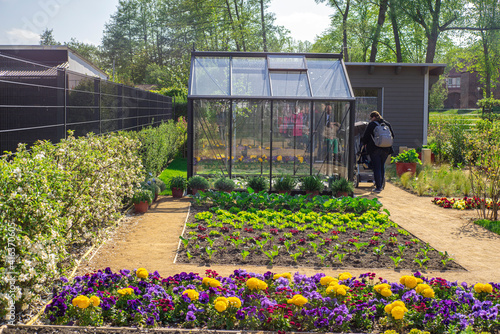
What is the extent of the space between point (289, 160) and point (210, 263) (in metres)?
5.65

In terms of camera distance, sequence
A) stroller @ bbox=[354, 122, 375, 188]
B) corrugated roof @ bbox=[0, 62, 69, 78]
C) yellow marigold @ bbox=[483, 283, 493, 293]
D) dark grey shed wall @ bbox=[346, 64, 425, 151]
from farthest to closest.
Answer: dark grey shed wall @ bbox=[346, 64, 425, 151]
stroller @ bbox=[354, 122, 375, 188]
corrugated roof @ bbox=[0, 62, 69, 78]
yellow marigold @ bbox=[483, 283, 493, 293]

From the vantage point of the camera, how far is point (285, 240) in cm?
662

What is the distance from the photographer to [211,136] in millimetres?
11023

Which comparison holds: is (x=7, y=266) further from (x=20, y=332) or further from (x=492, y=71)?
(x=492, y=71)

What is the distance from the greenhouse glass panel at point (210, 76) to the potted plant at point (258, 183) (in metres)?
2.03

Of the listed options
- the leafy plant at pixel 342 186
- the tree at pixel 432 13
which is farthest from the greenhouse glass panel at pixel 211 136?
the tree at pixel 432 13

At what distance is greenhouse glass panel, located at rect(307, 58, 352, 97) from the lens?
36.3ft

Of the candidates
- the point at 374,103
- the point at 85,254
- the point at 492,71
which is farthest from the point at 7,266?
the point at 492,71

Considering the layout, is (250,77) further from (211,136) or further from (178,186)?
(178,186)

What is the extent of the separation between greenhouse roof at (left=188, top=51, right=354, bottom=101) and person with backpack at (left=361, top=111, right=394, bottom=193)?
137 centimetres

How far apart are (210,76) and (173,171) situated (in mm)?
4439

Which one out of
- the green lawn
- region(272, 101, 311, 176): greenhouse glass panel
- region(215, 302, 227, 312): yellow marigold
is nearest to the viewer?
region(215, 302, 227, 312): yellow marigold

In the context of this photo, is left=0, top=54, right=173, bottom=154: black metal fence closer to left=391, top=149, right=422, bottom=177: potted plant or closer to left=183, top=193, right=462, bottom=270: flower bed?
left=183, top=193, right=462, bottom=270: flower bed


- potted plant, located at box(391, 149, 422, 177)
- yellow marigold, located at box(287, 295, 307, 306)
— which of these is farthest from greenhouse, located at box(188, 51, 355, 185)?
yellow marigold, located at box(287, 295, 307, 306)
